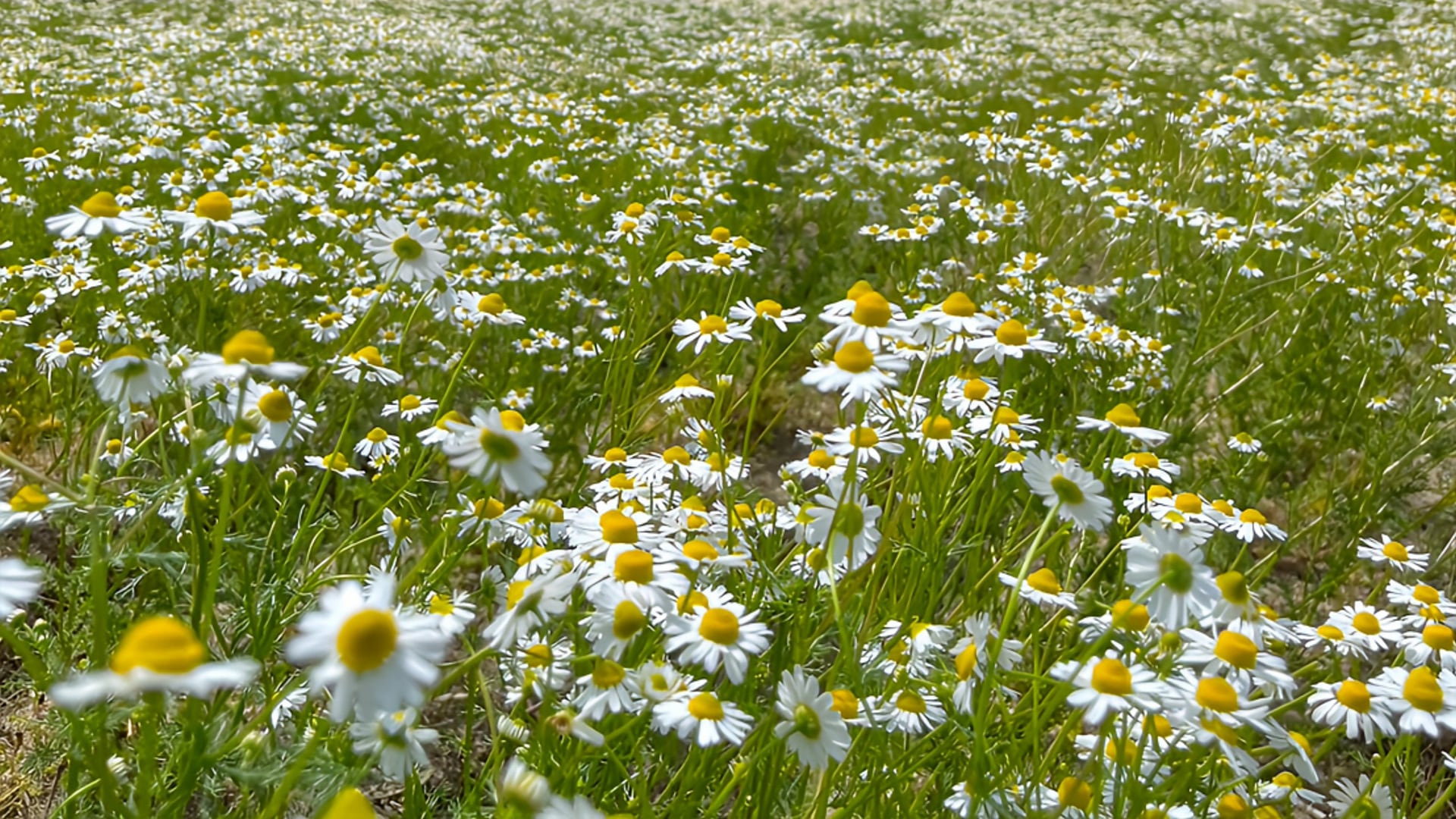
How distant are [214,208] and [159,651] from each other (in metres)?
1.10

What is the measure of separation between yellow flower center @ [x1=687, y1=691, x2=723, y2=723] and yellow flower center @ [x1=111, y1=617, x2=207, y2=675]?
2.03ft

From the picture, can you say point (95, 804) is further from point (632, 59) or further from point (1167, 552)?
point (632, 59)

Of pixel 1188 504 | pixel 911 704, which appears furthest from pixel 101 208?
pixel 1188 504

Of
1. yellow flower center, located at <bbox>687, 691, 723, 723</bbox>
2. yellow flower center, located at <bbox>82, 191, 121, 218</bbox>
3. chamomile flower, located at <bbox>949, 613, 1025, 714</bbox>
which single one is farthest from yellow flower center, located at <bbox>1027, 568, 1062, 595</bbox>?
yellow flower center, located at <bbox>82, 191, 121, 218</bbox>

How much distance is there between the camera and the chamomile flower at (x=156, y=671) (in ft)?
2.38

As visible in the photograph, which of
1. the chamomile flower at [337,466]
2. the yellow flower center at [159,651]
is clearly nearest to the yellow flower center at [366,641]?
the yellow flower center at [159,651]

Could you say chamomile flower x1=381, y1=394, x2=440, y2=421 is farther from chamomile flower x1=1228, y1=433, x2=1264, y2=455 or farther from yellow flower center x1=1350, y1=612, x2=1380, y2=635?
chamomile flower x1=1228, y1=433, x2=1264, y2=455

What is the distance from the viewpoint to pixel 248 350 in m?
1.20

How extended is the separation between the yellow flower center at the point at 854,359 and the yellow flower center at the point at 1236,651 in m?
0.61

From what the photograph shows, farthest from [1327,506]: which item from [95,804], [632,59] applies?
[632,59]

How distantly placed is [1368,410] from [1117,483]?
124 cm

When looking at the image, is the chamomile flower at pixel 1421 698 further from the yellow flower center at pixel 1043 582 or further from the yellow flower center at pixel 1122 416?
the yellow flower center at pixel 1122 416

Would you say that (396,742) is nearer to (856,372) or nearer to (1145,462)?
(856,372)

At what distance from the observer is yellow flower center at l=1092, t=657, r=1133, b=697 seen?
4.20 ft
